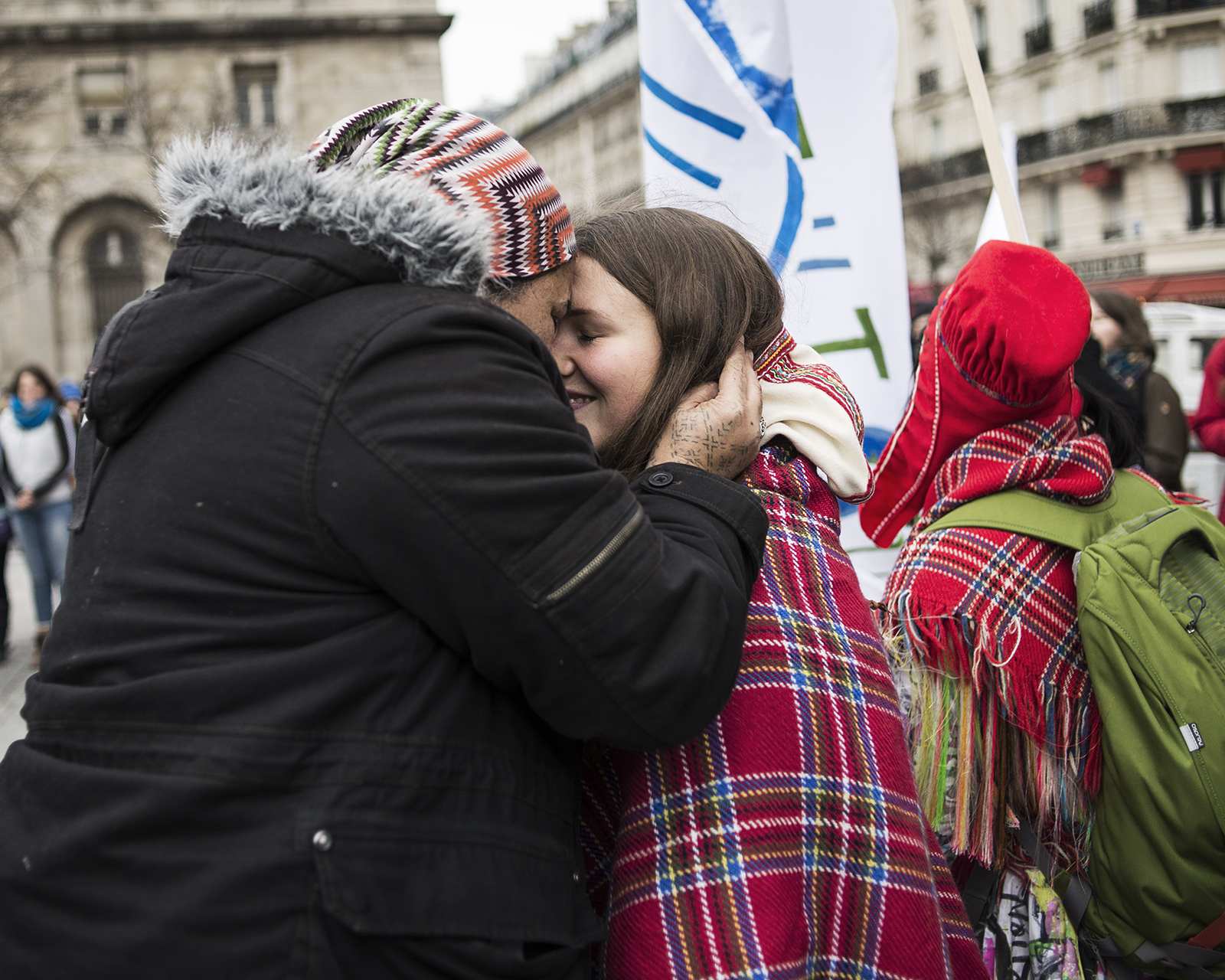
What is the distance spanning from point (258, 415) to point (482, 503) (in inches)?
10.3

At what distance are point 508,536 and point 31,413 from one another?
7.50 meters

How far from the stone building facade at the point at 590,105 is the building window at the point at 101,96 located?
25.9 meters

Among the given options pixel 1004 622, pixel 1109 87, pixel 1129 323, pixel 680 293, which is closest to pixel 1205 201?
pixel 1109 87

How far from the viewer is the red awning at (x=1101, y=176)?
2992 cm

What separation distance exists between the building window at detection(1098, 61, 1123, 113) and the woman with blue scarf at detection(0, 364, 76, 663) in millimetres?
31097

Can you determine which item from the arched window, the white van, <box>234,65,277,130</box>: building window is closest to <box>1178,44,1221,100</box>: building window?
the white van

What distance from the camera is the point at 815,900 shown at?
1.33 metres

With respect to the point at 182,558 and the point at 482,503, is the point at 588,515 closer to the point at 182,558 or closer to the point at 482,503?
the point at 482,503

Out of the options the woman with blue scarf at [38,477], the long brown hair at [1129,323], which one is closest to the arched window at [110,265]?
the woman with blue scarf at [38,477]

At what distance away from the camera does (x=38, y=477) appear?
7.23m

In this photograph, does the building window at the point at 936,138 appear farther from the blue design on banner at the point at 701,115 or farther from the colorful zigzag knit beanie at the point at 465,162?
the colorful zigzag knit beanie at the point at 465,162

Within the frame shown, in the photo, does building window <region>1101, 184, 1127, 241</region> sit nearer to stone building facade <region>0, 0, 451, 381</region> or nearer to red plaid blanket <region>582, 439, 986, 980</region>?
stone building facade <region>0, 0, 451, 381</region>

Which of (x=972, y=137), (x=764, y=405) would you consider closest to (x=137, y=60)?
(x=972, y=137)

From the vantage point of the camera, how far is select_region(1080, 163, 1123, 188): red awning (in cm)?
2992
